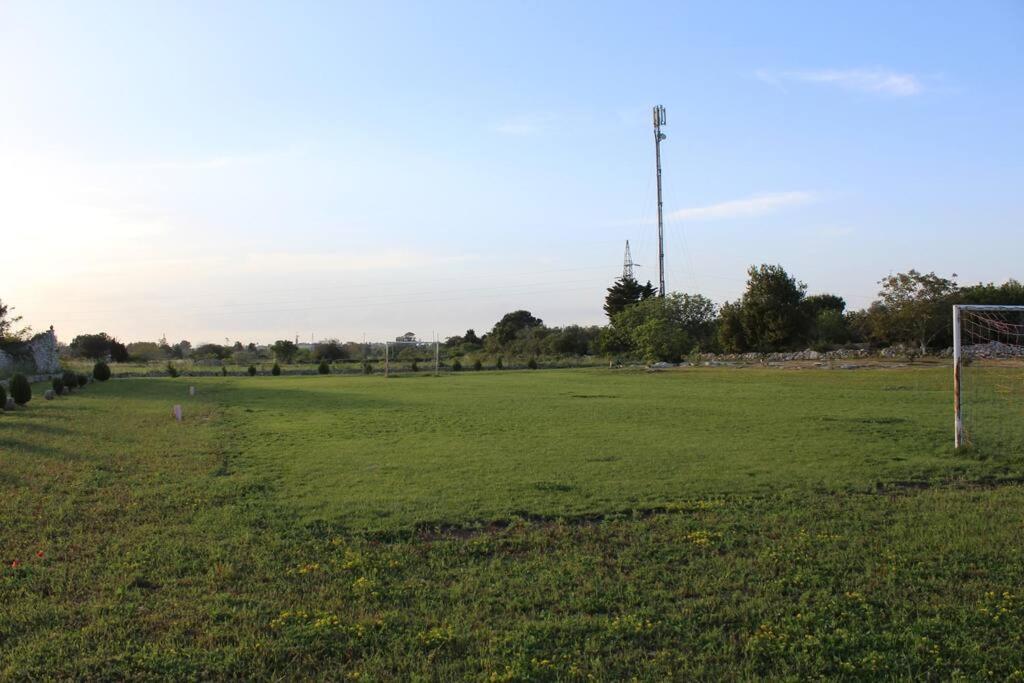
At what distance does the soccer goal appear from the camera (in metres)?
11.4

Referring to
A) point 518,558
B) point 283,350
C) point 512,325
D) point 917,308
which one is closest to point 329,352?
point 283,350

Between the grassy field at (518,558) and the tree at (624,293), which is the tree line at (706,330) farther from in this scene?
the grassy field at (518,558)

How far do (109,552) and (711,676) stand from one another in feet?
15.6

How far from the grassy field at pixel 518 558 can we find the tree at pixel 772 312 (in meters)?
37.8

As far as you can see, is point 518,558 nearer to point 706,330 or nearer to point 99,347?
point 706,330

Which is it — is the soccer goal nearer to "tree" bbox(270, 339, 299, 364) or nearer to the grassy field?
the grassy field

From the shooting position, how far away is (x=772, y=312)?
161ft

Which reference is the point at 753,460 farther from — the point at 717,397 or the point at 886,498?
the point at 717,397

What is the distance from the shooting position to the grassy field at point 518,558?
13.4 ft

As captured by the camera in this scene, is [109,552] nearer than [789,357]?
Yes

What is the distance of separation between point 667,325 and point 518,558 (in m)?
45.7

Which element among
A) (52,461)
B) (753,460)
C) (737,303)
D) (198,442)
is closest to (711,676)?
(753,460)

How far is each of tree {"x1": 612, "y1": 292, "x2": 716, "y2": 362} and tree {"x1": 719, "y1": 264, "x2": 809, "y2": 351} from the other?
4413mm

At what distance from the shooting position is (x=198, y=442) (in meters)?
13.3
